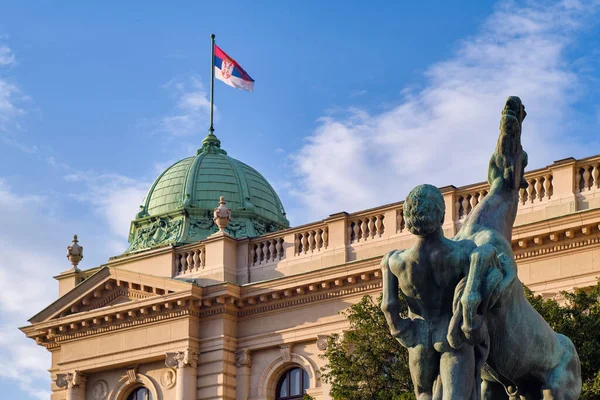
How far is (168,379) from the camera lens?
1582 inches

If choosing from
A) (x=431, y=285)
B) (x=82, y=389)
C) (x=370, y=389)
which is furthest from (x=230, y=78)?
(x=431, y=285)

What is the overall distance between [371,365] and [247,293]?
11106 mm

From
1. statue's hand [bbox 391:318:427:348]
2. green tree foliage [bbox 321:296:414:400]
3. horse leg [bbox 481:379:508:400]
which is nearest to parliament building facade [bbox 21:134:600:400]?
green tree foliage [bbox 321:296:414:400]

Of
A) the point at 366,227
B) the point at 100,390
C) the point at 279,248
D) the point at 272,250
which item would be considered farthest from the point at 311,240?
the point at 100,390

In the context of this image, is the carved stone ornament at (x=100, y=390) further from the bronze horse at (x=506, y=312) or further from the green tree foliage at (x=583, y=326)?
the bronze horse at (x=506, y=312)

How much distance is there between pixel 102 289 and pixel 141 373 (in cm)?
268

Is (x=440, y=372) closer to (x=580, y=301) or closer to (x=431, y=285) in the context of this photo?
(x=431, y=285)

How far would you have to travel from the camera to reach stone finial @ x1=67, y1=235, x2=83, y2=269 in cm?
4416

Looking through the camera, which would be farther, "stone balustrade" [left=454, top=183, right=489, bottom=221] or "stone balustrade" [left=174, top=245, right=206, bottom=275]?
"stone balustrade" [left=174, top=245, right=206, bottom=275]

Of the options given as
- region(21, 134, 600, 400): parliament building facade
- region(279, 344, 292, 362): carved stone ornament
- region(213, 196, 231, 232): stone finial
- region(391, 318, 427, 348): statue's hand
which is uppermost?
region(213, 196, 231, 232): stone finial

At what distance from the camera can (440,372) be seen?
28.2ft

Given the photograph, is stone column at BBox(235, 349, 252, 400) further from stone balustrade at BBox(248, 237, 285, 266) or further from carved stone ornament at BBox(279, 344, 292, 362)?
stone balustrade at BBox(248, 237, 285, 266)

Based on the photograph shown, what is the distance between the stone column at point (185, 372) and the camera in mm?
39094

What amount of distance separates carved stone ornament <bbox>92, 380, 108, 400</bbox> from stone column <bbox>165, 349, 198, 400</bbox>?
9.87ft
